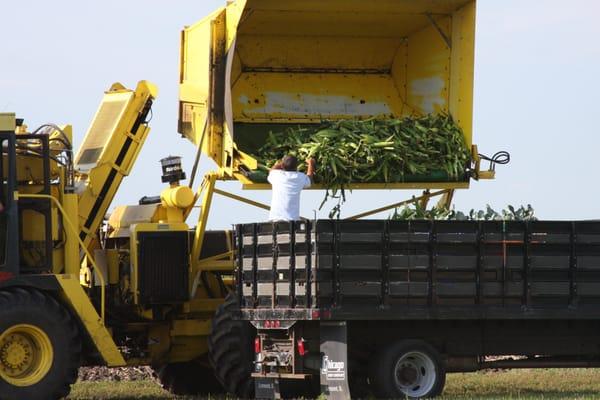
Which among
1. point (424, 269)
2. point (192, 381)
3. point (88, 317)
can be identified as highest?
point (424, 269)

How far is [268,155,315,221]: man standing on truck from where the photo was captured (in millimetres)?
14438

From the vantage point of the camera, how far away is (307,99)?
665 inches

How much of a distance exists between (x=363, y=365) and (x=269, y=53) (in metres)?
4.56

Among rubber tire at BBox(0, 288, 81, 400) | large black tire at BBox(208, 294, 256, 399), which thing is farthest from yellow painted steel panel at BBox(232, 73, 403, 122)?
rubber tire at BBox(0, 288, 81, 400)

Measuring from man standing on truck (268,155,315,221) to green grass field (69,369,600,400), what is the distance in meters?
2.80

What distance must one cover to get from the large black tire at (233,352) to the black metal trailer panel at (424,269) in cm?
73

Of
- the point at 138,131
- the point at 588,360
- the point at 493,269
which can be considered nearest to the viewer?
the point at 493,269

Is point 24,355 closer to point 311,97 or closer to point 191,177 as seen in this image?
point 191,177

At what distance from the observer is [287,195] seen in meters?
14.5

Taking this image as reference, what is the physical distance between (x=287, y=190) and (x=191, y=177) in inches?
86.5

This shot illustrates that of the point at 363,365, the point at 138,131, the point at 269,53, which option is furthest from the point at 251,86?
the point at 363,365

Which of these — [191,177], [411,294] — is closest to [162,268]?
[191,177]

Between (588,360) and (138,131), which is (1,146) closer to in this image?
(138,131)

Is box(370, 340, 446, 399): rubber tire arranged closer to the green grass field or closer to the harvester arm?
the green grass field
